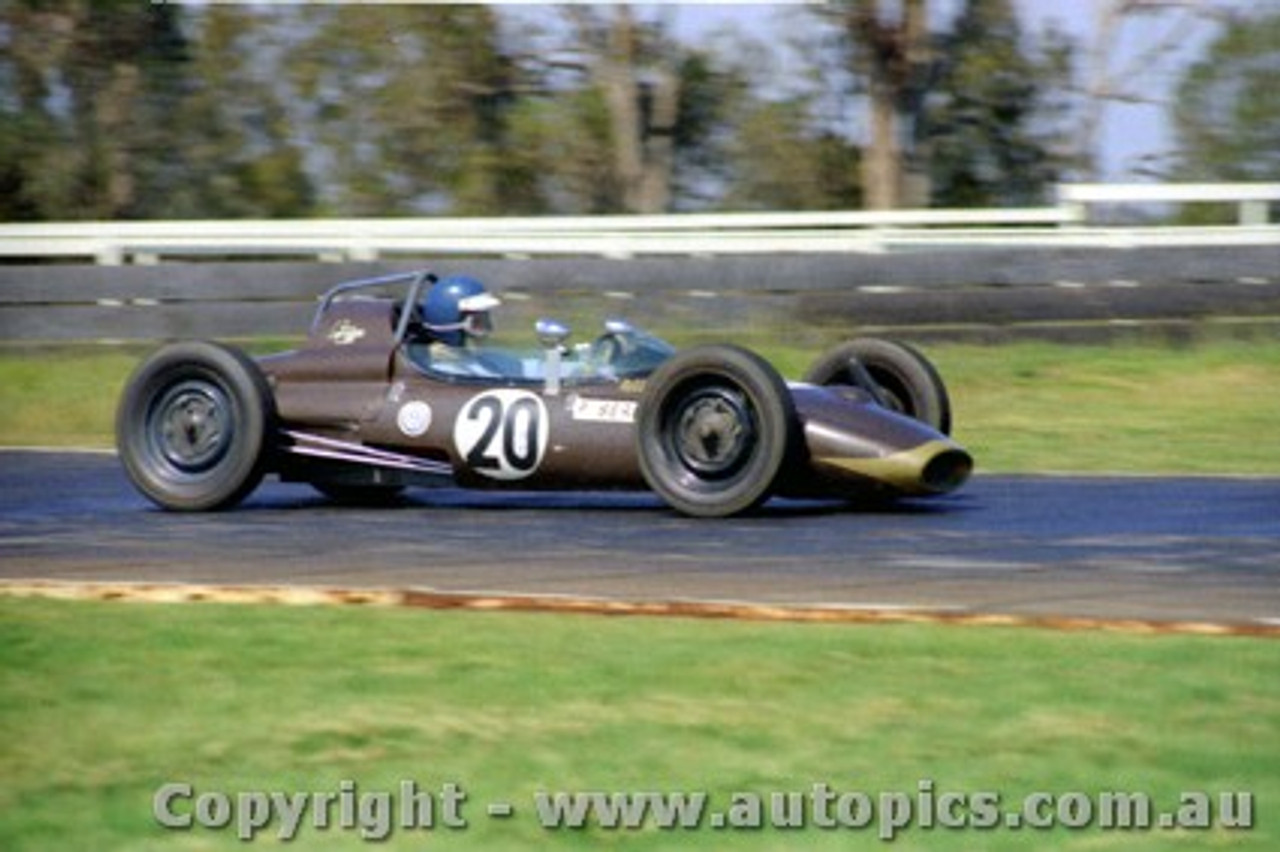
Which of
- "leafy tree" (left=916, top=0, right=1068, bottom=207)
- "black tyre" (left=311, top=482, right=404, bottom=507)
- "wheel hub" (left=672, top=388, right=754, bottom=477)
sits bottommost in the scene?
"black tyre" (left=311, top=482, right=404, bottom=507)

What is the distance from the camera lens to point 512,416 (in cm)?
1194

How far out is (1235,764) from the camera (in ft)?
19.7

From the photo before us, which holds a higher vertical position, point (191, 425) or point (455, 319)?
point (455, 319)

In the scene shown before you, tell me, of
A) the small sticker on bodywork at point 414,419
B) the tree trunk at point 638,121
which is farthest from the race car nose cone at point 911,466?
the tree trunk at point 638,121

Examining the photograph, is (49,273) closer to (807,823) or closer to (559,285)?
(559,285)

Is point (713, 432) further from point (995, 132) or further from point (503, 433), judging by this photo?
point (995, 132)

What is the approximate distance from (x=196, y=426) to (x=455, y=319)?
126cm

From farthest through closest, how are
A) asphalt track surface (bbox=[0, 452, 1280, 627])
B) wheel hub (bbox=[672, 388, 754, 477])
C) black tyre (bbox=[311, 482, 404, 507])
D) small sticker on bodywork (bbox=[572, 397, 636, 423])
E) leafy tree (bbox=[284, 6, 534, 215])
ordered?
leafy tree (bbox=[284, 6, 534, 215]), black tyre (bbox=[311, 482, 404, 507]), small sticker on bodywork (bbox=[572, 397, 636, 423]), wheel hub (bbox=[672, 388, 754, 477]), asphalt track surface (bbox=[0, 452, 1280, 627])

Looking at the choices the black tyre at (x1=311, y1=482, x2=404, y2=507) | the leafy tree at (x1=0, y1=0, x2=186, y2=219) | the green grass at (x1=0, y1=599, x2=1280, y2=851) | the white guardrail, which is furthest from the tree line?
the green grass at (x1=0, y1=599, x2=1280, y2=851)

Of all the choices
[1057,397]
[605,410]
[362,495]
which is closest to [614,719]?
[605,410]

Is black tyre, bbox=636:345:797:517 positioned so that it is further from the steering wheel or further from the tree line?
the tree line

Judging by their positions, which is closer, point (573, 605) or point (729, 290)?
point (573, 605)

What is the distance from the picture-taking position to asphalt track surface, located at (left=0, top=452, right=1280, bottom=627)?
886 cm

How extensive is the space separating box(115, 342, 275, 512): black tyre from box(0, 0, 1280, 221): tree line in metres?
18.9
